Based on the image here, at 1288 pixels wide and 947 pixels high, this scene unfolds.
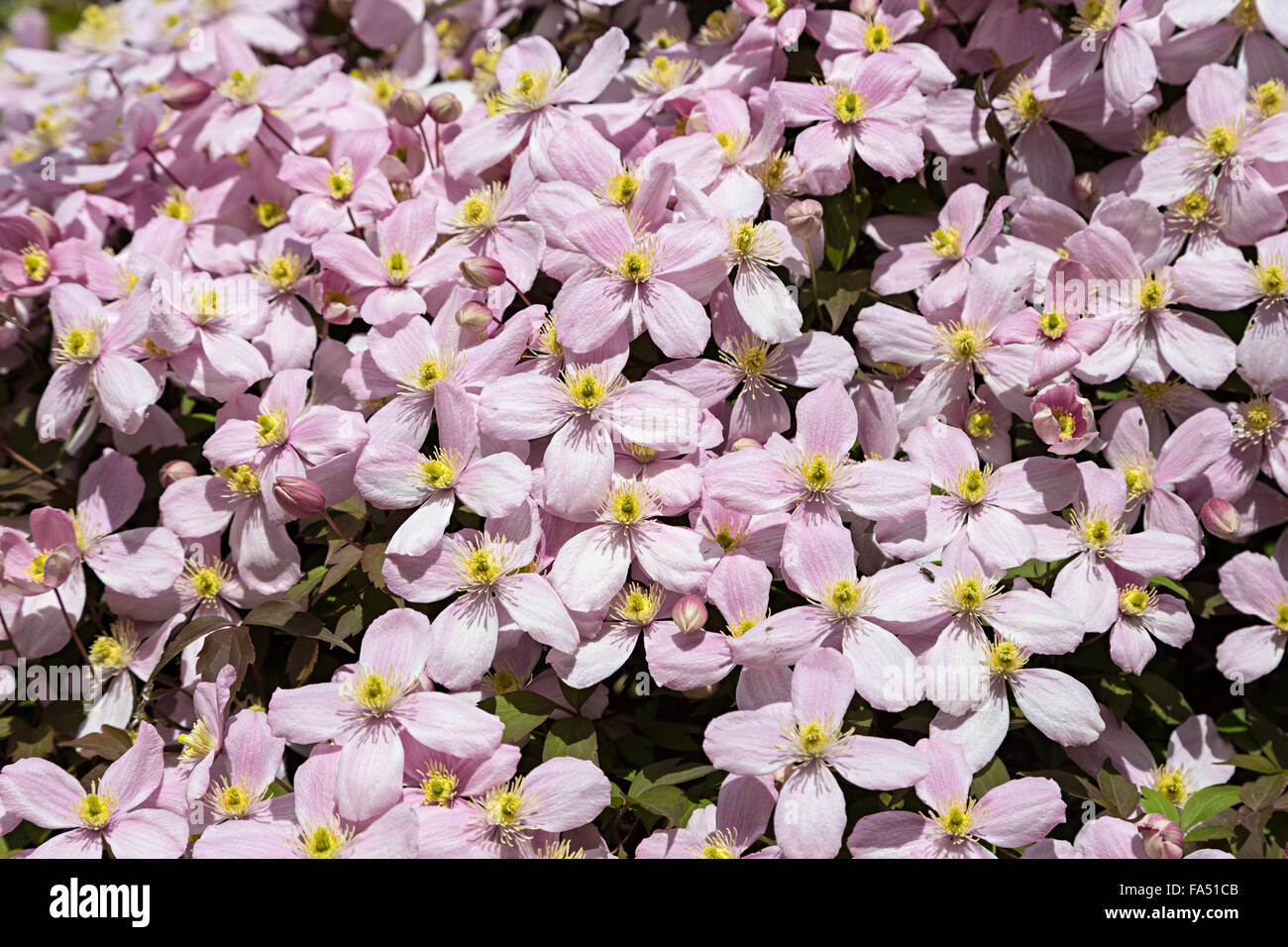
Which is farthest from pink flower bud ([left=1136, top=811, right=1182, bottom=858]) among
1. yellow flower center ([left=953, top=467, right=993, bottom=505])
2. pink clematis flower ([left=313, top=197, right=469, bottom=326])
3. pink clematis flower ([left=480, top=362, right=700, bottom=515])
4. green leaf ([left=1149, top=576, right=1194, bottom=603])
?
pink clematis flower ([left=313, top=197, right=469, bottom=326])

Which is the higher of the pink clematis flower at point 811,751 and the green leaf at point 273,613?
the pink clematis flower at point 811,751

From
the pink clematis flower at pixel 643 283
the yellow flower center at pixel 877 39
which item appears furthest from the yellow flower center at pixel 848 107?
the pink clematis flower at pixel 643 283

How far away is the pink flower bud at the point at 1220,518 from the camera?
107cm

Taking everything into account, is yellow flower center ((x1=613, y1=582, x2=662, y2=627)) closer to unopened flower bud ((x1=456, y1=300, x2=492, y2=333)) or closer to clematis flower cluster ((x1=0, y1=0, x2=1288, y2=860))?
clematis flower cluster ((x1=0, y1=0, x2=1288, y2=860))

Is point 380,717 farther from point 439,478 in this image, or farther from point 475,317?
point 475,317

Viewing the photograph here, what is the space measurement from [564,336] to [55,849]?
27.6 inches

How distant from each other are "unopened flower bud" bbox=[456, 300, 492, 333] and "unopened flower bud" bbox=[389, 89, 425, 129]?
35 cm

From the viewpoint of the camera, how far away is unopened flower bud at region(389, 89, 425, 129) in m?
1.29

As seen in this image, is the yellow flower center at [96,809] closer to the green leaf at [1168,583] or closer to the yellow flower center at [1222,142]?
the green leaf at [1168,583]

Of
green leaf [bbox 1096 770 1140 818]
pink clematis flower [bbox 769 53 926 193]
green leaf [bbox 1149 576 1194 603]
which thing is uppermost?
pink clematis flower [bbox 769 53 926 193]

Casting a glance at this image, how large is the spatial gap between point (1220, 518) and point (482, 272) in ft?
2.65

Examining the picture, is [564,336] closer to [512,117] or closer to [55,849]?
[512,117]

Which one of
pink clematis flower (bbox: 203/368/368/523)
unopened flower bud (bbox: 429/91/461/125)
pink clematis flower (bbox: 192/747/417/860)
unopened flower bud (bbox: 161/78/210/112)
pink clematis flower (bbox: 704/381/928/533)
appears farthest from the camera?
unopened flower bud (bbox: 161/78/210/112)

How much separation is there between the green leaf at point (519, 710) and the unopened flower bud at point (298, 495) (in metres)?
0.26
